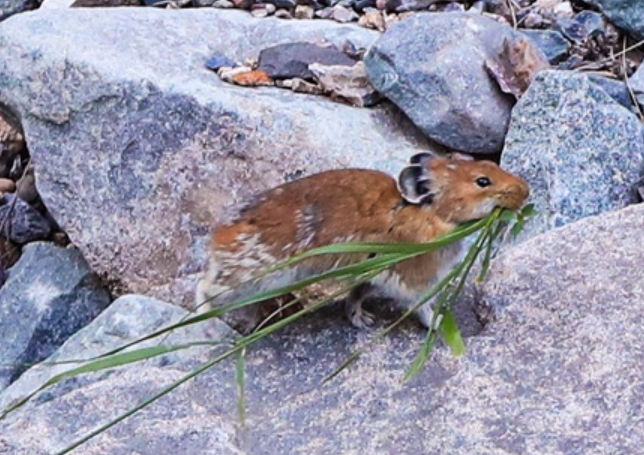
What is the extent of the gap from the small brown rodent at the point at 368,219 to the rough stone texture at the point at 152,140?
1.33 m

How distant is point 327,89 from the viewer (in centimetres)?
603

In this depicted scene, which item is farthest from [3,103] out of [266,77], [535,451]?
[535,451]

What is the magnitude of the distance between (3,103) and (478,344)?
11.1 ft

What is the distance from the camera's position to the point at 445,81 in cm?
575

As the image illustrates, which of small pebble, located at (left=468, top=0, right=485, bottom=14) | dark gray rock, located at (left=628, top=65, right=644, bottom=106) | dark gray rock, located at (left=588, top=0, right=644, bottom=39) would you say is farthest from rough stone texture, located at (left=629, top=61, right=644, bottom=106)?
small pebble, located at (left=468, top=0, right=485, bottom=14)

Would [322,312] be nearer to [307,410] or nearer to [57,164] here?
[307,410]

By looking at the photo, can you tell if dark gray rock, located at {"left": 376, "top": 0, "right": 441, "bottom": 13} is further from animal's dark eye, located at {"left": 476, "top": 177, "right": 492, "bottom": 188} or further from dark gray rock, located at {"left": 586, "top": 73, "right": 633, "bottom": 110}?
animal's dark eye, located at {"left": 476, "top": 177, "right": 492, "bottom": 188}

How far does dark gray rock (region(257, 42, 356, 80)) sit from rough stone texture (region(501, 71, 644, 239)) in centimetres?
100

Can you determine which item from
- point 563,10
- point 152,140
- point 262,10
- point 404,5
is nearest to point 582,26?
point 563,10

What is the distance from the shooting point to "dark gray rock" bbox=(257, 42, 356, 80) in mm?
6105

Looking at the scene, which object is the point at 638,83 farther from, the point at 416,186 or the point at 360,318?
the point at 360,318

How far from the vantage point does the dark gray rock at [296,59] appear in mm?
6105

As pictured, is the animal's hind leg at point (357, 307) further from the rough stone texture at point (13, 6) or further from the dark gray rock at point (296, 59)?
the rough stone texture at point (13, 6)

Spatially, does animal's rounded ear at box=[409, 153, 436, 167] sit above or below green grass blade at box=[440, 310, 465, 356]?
below
